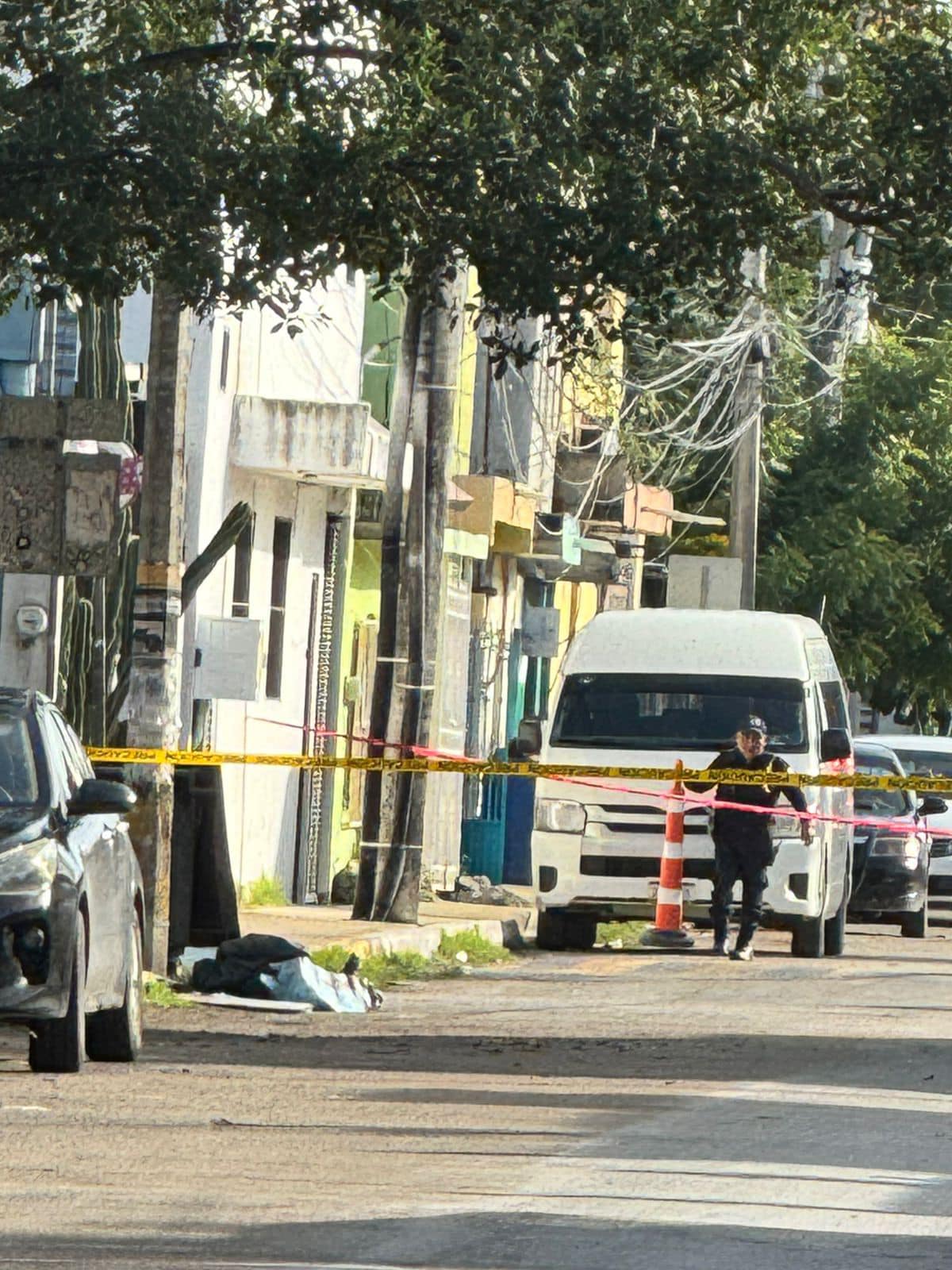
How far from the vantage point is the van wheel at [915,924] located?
87.8 ft

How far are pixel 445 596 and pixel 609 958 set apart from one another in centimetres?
1001

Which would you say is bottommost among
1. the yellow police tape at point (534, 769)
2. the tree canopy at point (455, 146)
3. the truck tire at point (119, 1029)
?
the truck tire at point (119, 1029)

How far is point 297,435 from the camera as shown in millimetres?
25469

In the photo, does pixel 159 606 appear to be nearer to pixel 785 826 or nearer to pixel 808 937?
pixel 785 826

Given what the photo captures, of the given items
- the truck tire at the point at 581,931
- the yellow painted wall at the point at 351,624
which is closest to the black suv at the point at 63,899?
the truck tire at the point at 581,931

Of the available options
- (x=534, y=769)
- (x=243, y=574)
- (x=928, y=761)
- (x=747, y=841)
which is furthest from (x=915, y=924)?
(x=534, y=769)

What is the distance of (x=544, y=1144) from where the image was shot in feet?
35.9

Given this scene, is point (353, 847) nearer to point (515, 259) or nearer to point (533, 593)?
point (533, 593)

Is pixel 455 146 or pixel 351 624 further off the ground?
pixel 455 146

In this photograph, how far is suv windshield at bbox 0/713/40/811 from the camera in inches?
497

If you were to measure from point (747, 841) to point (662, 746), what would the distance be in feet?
3.12

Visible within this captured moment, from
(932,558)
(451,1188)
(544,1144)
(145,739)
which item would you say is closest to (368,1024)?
(145,739)

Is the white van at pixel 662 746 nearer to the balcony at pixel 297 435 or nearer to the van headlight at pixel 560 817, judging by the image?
the van headlight at pixel 560 817

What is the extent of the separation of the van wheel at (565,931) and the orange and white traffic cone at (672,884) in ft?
2.57
